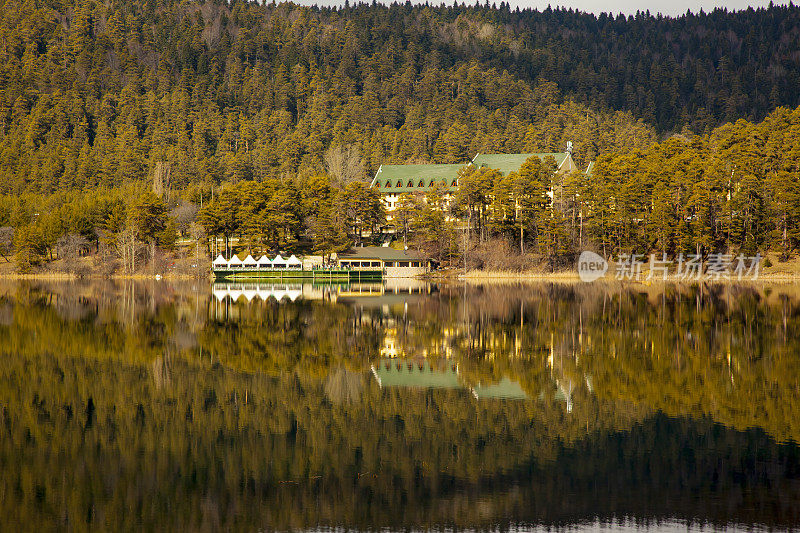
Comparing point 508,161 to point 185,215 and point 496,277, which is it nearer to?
point 496,277

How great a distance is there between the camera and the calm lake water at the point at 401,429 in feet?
39.0

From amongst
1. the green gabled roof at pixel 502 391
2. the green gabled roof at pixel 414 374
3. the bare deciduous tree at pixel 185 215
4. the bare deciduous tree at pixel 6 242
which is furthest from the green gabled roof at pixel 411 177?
the green gabled roof at pixel 502 391

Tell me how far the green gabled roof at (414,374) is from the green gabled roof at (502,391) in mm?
759

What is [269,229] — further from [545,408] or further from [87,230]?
[545,408]

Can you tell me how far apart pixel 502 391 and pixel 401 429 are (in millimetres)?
4470

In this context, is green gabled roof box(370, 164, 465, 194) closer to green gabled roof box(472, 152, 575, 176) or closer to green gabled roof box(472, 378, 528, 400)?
green gabled roof box(472, 152, 575, 176)

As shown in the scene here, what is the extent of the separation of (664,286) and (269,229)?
4772 cm

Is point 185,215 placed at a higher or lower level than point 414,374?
higher

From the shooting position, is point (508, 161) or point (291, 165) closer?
point (508, 161)

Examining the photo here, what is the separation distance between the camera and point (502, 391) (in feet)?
65.2

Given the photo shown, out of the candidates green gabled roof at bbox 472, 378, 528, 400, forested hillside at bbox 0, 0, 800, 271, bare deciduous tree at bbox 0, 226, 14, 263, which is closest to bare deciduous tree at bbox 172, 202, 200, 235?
forested hillside at bbox 0, 0, 800, 271

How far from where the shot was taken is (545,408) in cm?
1798

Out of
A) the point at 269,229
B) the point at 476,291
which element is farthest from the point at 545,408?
the point at 269,229

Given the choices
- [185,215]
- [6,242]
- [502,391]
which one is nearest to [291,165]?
[185,215]
